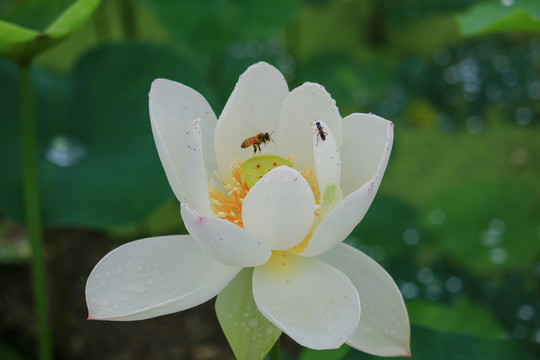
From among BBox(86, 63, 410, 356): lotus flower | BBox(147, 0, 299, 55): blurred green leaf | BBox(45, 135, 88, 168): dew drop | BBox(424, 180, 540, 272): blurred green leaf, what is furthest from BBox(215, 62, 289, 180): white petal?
BBox(424, 180, 540, 272): blurred green leaf

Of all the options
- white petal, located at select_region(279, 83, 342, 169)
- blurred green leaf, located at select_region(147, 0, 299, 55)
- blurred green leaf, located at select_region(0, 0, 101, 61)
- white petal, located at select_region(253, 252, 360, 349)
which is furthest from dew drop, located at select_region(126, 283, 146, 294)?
blurred green leaf, located at select_region(147, 0, 299, 55)

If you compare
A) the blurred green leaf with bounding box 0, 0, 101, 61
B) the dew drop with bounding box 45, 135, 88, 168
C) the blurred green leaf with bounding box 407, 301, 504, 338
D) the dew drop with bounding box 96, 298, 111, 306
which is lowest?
the blurred green leaf with bounding box 407, 301, 504, 338

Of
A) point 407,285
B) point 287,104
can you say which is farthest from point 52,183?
point 407,285

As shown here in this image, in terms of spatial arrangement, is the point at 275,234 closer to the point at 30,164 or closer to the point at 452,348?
→ the point at 452,348

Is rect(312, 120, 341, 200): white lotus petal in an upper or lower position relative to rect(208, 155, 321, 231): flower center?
upper

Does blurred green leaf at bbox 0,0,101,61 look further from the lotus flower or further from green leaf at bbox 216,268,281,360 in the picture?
green leaf at bbox 216,268,281,360

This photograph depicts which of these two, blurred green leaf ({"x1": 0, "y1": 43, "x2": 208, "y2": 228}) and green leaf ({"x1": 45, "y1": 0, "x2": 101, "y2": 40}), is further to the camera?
blurred green leaf ({"x1": 0, "y1": 43, "x2": 208, "y2": 228})

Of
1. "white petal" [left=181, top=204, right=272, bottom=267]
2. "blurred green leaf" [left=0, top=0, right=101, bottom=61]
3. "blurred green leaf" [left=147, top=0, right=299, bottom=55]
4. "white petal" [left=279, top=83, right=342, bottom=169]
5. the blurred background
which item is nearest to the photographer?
"white petal" [left=181, top=204, right=272, bottom=267]

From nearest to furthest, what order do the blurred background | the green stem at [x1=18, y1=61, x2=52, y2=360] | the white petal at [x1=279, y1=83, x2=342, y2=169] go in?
the white petal at [x1=279, y1=83, x2=342, y2=169] < the green stem at [x1=18, y1=61, x2=52, y2=360] < the blurred background
